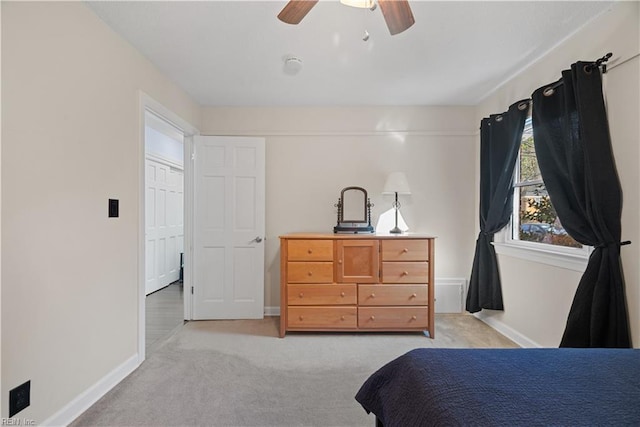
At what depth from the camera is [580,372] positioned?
104 centimetres

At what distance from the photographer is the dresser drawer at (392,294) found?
9.38 feet

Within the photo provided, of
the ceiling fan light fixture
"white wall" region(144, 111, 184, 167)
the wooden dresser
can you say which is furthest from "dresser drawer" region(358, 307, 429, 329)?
"white wall" region(144, 111, 184, 167)

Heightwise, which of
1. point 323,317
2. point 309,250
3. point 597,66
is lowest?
point 323,317

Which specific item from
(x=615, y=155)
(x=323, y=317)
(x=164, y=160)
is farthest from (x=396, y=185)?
(x=164, y=160)

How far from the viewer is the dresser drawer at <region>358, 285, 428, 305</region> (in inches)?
113

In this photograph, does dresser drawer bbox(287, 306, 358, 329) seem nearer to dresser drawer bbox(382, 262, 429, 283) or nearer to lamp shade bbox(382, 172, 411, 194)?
dresser drawer bbox(382, 262, 429, 283)

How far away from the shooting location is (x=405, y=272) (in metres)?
2.86

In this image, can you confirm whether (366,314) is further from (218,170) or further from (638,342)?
(218,170)

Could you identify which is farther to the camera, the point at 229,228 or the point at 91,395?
the point at 229,228

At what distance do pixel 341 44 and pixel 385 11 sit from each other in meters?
0.86

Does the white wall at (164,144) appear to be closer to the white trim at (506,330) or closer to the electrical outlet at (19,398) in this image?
the electrical outlet at (19,398)

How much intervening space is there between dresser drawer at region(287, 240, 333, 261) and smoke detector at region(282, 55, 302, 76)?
1.52m

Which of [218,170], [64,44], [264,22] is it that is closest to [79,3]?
[64,44]

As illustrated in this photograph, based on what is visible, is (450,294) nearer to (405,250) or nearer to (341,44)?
(405,250)
